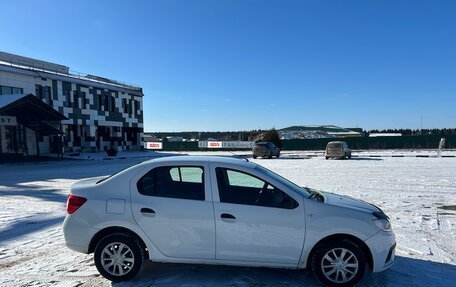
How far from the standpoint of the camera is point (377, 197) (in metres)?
9.92

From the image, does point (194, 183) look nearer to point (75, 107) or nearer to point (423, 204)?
point (423, 204)

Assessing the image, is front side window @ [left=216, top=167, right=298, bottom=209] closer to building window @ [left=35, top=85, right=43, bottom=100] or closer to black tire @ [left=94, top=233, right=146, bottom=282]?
black tire @ [left=94, top=233, right=146, bottom=282]

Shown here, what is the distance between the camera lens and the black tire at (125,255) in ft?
14.1

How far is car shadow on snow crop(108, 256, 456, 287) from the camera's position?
4207 millimetres

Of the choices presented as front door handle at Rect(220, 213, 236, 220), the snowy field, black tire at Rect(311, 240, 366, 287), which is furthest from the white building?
black tire at Rect(311, 240, 366, 287)

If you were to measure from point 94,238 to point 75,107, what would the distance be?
40.6m

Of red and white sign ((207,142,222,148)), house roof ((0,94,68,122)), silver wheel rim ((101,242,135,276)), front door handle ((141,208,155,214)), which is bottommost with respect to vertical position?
silver wheel rim ((101,242,135,276))

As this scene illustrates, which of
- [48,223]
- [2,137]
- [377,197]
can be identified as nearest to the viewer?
[48,223]

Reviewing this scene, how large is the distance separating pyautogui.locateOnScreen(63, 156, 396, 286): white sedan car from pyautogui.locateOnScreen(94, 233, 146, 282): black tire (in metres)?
0.01

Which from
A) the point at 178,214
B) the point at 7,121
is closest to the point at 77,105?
the point at 7,121

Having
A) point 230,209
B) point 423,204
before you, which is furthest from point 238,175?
point 423,204

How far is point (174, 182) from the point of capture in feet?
14.8

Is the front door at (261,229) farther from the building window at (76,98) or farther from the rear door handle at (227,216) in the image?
the building window at (76,98)

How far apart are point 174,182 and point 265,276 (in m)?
1.79
